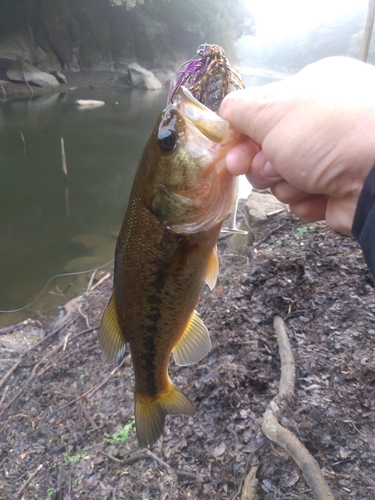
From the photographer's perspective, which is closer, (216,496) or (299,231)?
(216,496)

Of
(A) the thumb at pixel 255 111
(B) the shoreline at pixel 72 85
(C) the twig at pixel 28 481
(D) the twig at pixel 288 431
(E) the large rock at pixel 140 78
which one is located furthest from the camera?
(E) the large rock at pixel 140 78

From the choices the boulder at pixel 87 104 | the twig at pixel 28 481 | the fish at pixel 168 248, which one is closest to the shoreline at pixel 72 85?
the boulder at pixel 87 104

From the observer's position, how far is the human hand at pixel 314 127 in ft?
4.05

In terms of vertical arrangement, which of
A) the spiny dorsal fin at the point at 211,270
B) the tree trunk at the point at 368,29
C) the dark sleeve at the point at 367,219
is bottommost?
the spiny dorsal fin at the point at 211,270

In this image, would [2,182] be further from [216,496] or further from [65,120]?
[216,496]

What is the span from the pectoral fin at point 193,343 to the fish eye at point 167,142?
976 millimetres

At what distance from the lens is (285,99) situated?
1.33 m

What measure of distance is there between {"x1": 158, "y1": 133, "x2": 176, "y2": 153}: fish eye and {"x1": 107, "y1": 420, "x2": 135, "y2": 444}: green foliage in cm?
288

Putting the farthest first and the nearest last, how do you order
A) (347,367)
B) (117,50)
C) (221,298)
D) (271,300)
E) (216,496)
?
(117,50) < (221,298) < (271,300) < (347,367) < (216,496)

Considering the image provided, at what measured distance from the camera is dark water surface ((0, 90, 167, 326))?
26.7ft

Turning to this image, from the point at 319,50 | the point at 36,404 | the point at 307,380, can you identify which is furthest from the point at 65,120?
the point at 319,50

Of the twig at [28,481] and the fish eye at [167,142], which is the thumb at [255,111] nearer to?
the fish eye at [167,142]

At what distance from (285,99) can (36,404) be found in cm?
447

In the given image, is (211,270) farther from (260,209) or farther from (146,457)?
(260,209)
